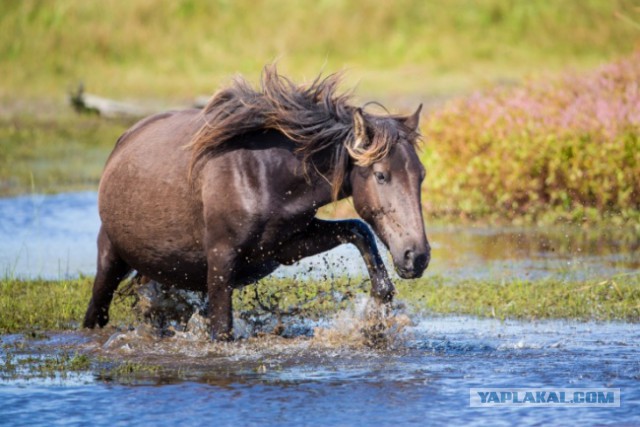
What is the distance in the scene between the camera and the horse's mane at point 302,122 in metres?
7.32

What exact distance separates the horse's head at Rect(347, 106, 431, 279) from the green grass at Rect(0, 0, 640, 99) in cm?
1750

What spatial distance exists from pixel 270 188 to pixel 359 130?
0.65m

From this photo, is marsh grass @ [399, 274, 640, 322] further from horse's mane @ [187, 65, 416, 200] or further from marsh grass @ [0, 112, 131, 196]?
marsh grass @ [0, 112, 131, 196]

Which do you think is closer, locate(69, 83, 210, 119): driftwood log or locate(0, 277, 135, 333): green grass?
locate(0, 277, 135, 333): green grass

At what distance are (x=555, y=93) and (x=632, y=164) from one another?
1834 millimetres

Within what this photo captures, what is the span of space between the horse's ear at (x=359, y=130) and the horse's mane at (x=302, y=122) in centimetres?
2

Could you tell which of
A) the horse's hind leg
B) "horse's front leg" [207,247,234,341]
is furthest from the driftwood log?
"horse's front leg" [207,247,234,341]

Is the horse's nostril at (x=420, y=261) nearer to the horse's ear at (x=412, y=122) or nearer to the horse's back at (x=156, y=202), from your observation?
the horse's ear at (x=412, y=122)

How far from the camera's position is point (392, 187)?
7125mm

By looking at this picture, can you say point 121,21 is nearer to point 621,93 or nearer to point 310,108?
point 621,93

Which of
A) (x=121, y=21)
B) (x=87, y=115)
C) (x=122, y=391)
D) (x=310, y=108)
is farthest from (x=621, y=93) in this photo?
(x=121, y=21)

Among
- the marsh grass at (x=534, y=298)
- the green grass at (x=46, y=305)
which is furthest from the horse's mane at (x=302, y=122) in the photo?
the green grass at (x=46, y=305)

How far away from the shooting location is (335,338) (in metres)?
7.73

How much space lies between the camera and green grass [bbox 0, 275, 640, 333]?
886 centimetres
